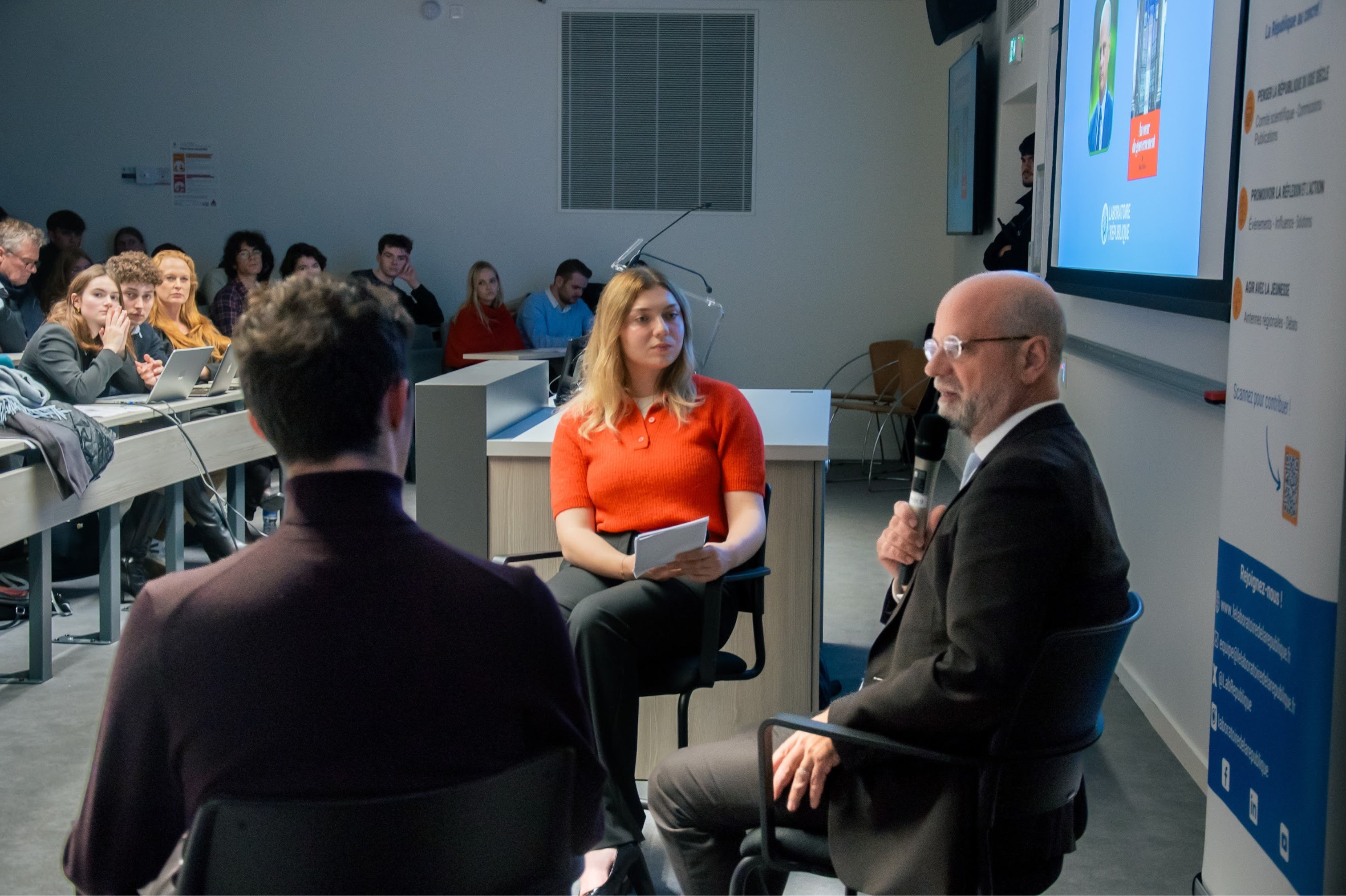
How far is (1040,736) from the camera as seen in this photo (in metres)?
1.53

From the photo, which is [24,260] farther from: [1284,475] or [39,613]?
[1284,475]

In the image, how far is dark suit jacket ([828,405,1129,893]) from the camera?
1491 millimetres

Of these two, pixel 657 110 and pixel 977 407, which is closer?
pixel 977 407

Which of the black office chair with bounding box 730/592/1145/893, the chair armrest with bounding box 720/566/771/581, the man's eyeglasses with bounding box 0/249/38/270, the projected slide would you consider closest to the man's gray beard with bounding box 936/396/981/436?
the black office chair with bounding box 730/592/1145/893

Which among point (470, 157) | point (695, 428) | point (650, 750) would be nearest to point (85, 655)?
point (650, 750)

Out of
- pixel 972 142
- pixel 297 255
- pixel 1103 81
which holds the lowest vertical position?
pixel 297 255

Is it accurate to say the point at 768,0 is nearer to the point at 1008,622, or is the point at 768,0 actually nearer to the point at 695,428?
the point at 695,428

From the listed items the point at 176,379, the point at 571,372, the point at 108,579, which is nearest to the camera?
the point at 108,579

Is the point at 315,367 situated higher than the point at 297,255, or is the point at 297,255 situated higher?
the point at 297,255

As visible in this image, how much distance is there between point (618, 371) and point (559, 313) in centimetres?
538

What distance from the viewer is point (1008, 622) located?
58.3 inches

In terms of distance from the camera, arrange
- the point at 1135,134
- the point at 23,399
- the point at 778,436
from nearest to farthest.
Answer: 1. the point at 778,436
2. the point at 1135,134
3. the point at 23,399

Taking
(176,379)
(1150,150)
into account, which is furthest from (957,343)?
(176,379)

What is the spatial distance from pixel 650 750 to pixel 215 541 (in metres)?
2.67
